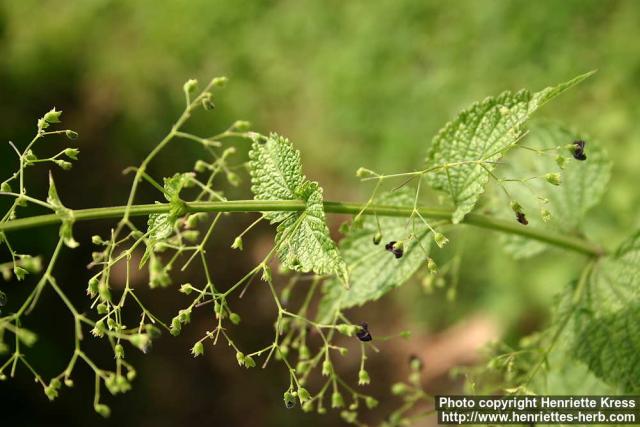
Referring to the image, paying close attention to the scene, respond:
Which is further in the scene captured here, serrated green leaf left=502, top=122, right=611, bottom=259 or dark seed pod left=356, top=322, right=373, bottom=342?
serrated green leaf left=502, top=122, right=611, bottom=259

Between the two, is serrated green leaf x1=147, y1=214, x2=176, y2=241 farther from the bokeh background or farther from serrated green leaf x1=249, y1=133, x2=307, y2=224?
the bokeh background

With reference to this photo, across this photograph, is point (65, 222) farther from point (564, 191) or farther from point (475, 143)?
point (564, 191)

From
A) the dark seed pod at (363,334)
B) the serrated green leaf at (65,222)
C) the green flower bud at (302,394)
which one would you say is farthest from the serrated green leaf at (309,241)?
the serrated green leaf at (65,222)

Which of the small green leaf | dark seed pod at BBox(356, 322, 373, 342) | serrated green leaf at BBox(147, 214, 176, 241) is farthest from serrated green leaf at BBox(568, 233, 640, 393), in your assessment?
serrated green leaf at BBox(147, 214, 176, 241)

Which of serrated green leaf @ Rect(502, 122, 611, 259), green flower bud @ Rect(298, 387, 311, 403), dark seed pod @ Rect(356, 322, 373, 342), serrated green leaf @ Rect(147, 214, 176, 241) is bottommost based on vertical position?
green flower bud @ Rect(298, 387, 311, 403)

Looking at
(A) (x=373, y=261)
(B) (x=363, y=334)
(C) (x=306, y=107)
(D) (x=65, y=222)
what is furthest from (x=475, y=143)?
(C) (x=306, y=107)

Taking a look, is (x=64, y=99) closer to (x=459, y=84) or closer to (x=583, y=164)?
(x=459, y=84)
